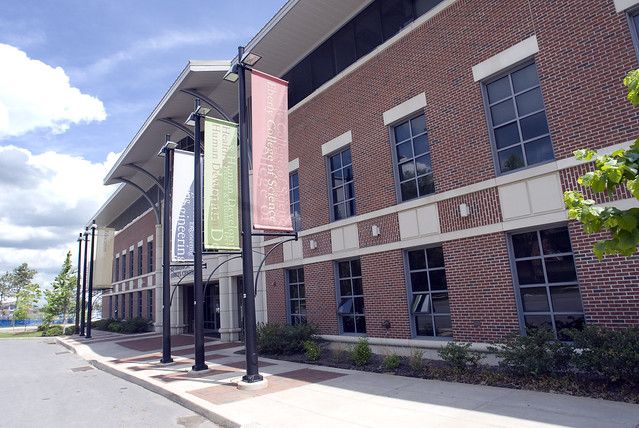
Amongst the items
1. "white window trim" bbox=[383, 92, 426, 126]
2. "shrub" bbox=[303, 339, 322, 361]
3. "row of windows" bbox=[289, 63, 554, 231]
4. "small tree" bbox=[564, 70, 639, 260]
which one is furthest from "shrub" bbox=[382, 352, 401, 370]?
"small tree" bbox=[564, 70, 639, 260]

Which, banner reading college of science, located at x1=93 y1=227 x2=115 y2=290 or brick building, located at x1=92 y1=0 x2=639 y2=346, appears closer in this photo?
brick building, located at x1=92 y1=0 x2=639 y2=346

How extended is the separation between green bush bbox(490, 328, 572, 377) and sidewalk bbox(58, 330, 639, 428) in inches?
21.7

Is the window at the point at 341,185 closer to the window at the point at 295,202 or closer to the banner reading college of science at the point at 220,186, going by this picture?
the window at the point at 295,202

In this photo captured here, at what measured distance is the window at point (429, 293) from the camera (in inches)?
402

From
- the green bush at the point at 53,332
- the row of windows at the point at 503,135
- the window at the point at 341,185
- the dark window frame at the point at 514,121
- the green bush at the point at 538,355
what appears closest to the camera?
the green bush at the point at 538,355

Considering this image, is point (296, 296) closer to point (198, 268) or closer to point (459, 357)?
point (198, 268)

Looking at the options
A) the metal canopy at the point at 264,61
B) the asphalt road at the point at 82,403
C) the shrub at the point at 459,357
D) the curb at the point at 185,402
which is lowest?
the asphalt road at the point at 82,403

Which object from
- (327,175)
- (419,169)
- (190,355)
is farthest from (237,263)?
(419,169)

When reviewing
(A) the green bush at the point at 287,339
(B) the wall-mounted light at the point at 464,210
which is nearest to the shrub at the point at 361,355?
(A) the green bush at the point at 287,339

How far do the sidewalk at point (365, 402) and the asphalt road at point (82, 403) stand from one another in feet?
1.20

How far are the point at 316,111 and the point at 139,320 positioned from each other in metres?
22.6

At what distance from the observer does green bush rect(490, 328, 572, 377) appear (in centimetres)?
706

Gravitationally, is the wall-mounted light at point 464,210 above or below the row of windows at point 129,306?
above

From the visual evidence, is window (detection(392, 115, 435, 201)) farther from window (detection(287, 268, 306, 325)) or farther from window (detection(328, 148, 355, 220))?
window (detection(287, 268, 306, 325))
